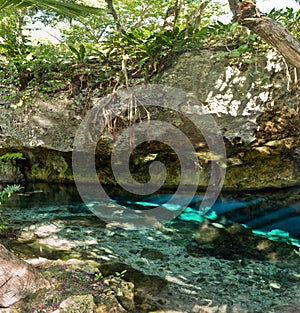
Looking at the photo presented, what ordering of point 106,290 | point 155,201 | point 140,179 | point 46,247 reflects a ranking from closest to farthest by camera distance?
point 106,290 < point 46,247 < point 155,201 < point 140,179

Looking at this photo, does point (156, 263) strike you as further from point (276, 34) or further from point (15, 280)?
point (276, 34)

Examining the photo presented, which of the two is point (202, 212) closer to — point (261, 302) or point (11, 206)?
point (261, 302)

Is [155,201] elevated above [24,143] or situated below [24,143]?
below

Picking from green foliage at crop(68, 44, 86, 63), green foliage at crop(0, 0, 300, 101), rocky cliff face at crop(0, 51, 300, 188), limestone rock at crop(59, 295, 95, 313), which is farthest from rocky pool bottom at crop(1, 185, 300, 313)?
green foliage at crop(68, 44, 86, 63)

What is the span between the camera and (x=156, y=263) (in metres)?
3.41

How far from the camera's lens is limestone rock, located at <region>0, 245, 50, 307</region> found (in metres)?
2.26

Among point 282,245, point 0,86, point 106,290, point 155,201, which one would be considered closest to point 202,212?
point 155,201

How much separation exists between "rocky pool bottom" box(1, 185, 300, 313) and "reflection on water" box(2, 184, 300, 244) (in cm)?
6

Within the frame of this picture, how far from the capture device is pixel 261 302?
273 centimetres

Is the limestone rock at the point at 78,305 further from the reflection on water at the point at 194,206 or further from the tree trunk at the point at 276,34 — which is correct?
the tree trunk at the point at 276,34

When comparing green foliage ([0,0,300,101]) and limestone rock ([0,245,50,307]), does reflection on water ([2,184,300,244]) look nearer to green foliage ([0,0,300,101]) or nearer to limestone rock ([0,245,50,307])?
green foliage ([0,0,300,101])

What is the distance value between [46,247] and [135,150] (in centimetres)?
258

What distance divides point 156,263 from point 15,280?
5.18 ft

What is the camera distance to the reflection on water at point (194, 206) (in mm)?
4816
